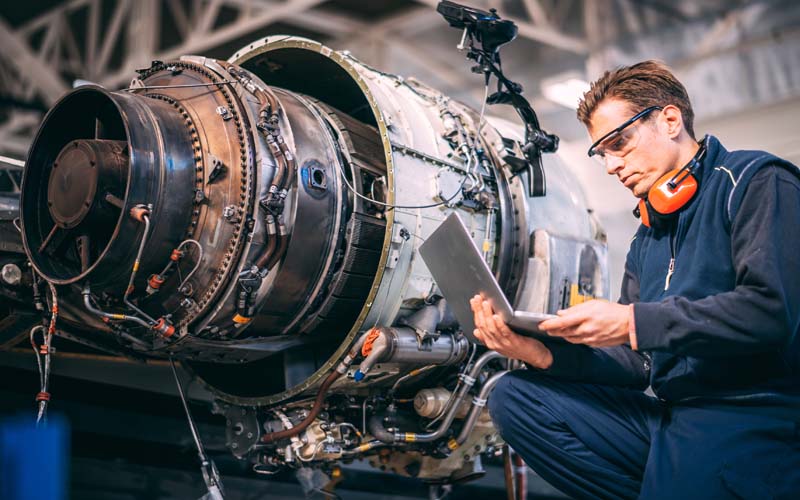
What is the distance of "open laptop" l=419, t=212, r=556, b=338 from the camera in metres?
2.18

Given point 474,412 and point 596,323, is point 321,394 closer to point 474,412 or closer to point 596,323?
point 474,412

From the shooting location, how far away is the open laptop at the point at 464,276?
218 cm

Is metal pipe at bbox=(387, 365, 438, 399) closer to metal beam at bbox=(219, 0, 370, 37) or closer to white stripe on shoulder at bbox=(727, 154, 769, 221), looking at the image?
white stripe on shoulder at bbox=(727, 154, 769, 221)

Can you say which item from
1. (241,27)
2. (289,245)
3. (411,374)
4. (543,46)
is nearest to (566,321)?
(289,245)

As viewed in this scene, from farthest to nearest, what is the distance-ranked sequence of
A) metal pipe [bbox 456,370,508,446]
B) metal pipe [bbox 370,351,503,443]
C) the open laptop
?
metal pipe [bbox 456,370,508,446], metal pipe [bbox 370,351,503,443], the open laptop

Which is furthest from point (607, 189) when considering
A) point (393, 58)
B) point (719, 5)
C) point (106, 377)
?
point (106, 377)

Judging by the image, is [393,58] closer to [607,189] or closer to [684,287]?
[607,189]

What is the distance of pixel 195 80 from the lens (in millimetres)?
2928

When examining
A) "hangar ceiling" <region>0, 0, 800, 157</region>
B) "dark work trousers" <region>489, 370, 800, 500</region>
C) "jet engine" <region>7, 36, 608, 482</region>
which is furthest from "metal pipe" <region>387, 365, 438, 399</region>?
"hangar ceiling" <region>0, 0, 800, 157</region>

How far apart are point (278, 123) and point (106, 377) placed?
168 cm

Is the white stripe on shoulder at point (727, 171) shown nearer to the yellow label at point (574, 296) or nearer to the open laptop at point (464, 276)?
the open laptop at point (464, 276)

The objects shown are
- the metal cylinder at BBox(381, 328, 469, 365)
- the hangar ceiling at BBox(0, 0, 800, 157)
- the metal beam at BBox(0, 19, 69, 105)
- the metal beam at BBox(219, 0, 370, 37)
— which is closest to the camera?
the metal cylinder at BBox(381, 328, 469, 365)

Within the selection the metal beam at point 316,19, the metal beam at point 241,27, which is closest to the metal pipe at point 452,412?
the metal beam at point 241,27

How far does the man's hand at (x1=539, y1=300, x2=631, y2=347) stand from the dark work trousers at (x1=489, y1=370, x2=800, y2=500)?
36 centimetres
